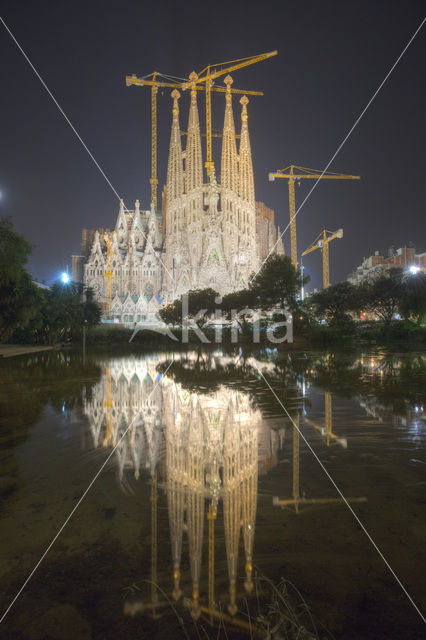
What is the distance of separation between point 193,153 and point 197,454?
75177 mm

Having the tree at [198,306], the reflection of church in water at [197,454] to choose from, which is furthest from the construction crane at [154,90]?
the reflection of church in water at [197,454]

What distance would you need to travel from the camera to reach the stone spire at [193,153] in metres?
69.9

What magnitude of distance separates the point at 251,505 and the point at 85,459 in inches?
87.7

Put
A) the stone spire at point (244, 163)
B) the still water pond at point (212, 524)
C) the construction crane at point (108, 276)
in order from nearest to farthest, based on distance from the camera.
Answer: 1. the still water pond at point (212, 524)
2. the stone spire at point (244, 163)
3. the construction crane at point (108, 276)

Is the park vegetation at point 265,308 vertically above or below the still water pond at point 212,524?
above

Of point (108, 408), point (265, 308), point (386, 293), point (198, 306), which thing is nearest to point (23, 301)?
point (108, 408)

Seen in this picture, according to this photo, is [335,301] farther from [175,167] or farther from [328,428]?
[175,167]

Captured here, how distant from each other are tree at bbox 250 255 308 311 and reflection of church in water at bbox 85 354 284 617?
84.4 feet

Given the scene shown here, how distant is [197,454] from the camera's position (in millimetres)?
4184

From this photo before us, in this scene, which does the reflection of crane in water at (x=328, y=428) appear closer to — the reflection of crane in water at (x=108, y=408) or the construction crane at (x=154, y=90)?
the reflection of crane in water at (x=108, y=408)

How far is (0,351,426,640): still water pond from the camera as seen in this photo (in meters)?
1.87

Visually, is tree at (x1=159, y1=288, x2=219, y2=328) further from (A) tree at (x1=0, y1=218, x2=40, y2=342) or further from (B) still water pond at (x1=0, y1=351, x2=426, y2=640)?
(B) still water pond at (x1=0, y1=351, x2=426, y2=640)

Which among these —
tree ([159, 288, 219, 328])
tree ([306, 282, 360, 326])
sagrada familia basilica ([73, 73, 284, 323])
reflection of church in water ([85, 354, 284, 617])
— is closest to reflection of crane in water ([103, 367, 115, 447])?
reflection of church in water ([85, 354, 284, 617])

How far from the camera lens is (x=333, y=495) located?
3.18 m
